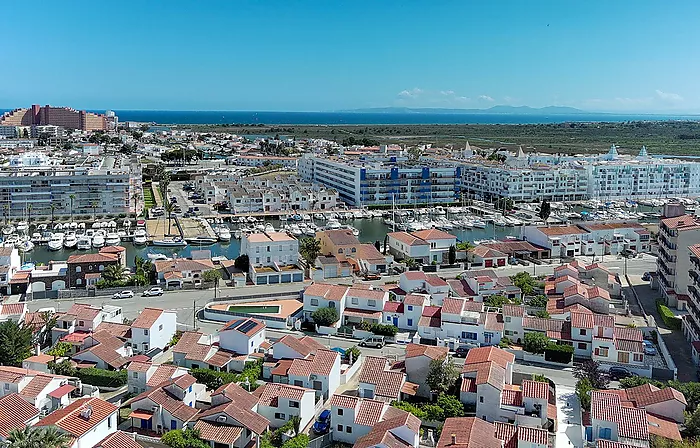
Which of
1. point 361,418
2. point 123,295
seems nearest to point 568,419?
point 361,418

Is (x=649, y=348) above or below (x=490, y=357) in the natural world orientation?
below

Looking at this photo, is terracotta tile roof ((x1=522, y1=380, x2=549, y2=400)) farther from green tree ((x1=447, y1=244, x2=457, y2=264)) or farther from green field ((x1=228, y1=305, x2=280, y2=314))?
green tree ((x1=447, y1=244, x2=457, y2=264))

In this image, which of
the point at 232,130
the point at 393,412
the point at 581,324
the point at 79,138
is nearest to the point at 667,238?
the point at 581,324

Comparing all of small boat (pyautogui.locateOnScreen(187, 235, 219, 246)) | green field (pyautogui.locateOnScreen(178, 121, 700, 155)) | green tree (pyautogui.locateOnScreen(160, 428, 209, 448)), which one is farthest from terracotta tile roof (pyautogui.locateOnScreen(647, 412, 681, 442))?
green field (pyautogui.locateOnScreen(178, 121, 700, 155))

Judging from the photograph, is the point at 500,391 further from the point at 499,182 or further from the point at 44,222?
the point at 499,182

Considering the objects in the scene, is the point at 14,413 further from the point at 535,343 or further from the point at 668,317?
the point at 668,317

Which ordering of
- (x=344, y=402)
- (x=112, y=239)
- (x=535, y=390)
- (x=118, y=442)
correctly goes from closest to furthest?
(x=118, y=442) → (x=344, y=402) → (x=535, y=390) → (x=112, y=239)
